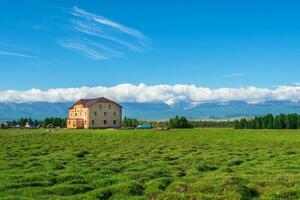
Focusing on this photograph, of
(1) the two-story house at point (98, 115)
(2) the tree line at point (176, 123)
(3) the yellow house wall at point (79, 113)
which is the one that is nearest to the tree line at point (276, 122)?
(2) the tree line at point (176, 123)

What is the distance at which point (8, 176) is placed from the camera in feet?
76.3

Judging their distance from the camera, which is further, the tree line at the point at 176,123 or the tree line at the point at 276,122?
the tree line at the point at 176,123

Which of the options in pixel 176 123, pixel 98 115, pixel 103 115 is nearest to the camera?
pixel 98 115

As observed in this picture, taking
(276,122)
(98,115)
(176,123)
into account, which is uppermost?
(98,115)

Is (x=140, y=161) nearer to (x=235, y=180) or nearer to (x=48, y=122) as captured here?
(x=235, y=180)

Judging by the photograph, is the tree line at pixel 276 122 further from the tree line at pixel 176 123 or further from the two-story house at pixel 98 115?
the two-story house at pixel 98 115

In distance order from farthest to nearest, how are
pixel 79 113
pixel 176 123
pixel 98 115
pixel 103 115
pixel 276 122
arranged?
pixel 79 113 < pixel 176 123 < pixel 103 115 < pixel 98 115 < pixel 276 122

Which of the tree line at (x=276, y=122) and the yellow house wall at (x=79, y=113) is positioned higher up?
the yellow house wall at (x=79, y=113)

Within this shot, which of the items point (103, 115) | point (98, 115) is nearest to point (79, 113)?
point (98, 115)

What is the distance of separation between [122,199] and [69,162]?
49.1ft

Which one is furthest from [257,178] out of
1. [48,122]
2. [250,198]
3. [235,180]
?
[48,122]

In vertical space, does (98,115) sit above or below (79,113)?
below

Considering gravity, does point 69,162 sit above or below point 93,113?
below

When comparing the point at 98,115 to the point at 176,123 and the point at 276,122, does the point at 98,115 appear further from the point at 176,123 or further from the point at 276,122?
the point at 276,122
